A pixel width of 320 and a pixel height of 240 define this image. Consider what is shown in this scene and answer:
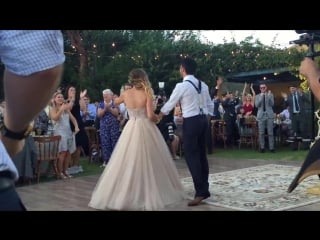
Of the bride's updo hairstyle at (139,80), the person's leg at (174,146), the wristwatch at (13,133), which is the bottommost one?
the person's leg at (174,146)

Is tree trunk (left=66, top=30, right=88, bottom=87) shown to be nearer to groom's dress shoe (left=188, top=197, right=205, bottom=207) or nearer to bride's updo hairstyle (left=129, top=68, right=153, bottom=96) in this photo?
bride's updo hairstyle (left=129, top=68, right=153, bottom=96)

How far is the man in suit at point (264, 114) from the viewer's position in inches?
476

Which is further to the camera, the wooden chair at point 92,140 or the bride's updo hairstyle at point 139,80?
the wooden chair at point 92,140

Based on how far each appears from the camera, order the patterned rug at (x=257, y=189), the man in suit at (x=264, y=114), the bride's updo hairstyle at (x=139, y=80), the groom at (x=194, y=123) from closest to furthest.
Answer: the patterned rug at (x=257, y=189), the groom at (x=194, y=123), the bride's updo hairstyle at (x=139, y=80), the man in suit at (x=264, y=114)

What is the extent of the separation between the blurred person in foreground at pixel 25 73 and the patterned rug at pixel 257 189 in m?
4.30

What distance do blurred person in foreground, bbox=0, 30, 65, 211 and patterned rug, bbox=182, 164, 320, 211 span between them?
14.1 feet

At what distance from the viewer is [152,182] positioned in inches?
234

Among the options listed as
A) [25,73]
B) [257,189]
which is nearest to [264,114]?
[257,189]

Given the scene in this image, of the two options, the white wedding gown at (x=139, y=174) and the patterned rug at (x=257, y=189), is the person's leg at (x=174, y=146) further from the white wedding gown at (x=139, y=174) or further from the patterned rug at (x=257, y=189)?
the white wedding gown at (x=139, y=174)

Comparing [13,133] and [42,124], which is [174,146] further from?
[13,133]

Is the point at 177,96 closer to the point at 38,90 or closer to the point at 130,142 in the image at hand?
the point at 130,142

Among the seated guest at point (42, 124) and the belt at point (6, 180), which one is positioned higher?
the seated guest at point (42, 124)

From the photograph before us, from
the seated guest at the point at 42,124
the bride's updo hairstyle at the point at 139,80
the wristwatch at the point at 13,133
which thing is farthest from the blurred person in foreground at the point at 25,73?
the seated guest at the point at 42,124
